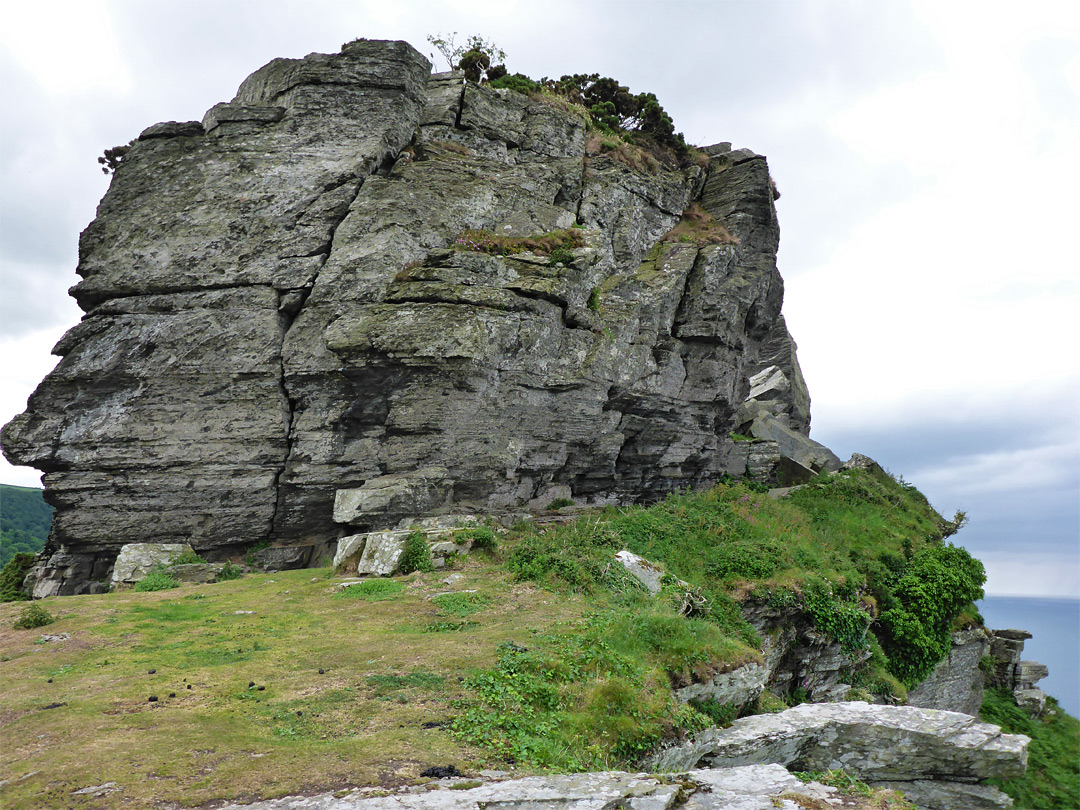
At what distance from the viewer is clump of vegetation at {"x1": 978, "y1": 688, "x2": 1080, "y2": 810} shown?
26.5 metres

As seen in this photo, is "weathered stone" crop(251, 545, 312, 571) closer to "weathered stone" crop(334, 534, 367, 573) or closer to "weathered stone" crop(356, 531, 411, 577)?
"weathered stone" crop(334, 534, 367, 573)

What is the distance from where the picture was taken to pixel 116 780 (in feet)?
19.4

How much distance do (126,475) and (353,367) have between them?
966 centimetres

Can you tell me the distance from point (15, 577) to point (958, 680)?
4357cm

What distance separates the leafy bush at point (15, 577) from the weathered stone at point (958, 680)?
37786 mm

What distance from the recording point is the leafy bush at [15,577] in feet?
73.0

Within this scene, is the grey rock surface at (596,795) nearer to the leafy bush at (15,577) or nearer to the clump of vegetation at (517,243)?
the clump of vegetation at (517,243)

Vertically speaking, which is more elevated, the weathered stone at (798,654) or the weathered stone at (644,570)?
the weathered stone at (644,570)

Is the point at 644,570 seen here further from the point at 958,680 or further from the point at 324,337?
the point at 958,680

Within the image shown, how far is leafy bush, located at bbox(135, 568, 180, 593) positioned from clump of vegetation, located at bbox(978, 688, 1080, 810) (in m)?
33.2

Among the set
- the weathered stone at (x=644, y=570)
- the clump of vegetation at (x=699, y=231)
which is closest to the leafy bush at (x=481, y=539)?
the weathered stone at (x=644, y=570)

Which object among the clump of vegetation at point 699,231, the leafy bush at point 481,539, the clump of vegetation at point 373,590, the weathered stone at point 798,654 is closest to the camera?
the clump of vegetation at point 373,590

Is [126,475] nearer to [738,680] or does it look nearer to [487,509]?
[487,509]

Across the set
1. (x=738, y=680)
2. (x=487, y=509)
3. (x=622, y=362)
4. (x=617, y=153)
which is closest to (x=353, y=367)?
(x=487, y=509)
